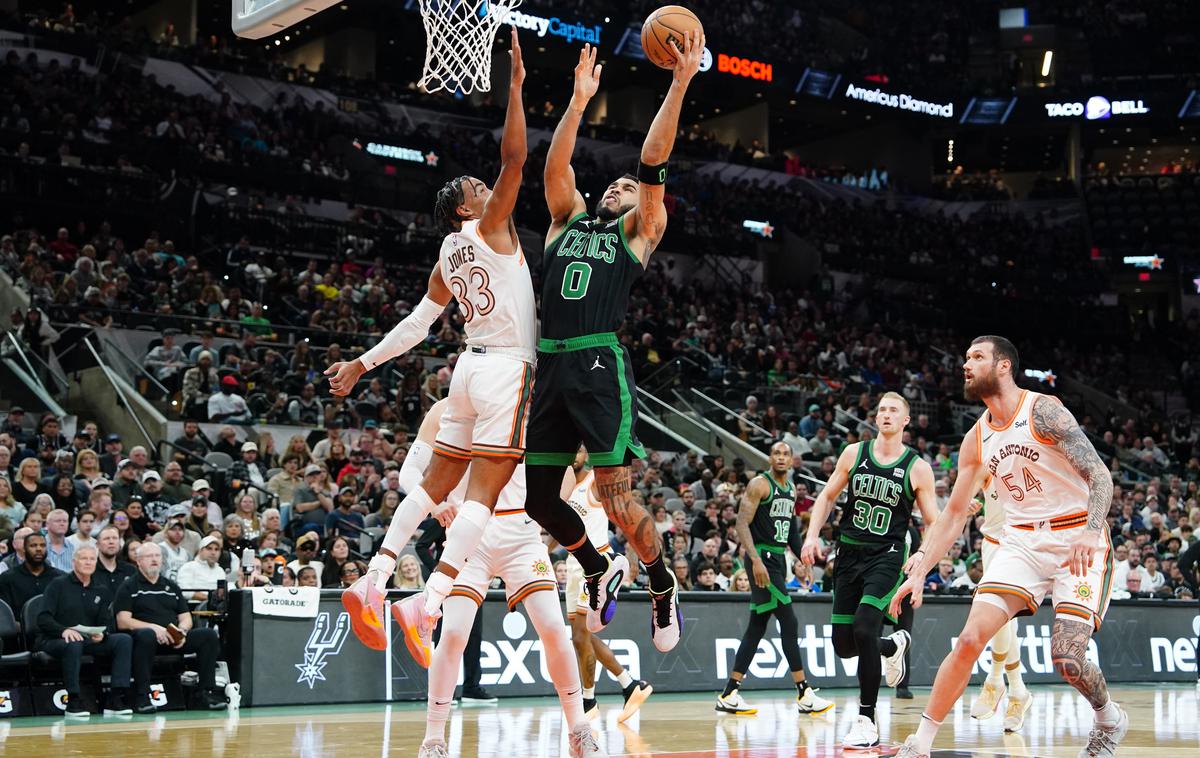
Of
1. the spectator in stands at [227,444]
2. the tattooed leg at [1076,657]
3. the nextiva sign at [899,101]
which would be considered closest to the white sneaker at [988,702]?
the tattooed leg at [1076,657]

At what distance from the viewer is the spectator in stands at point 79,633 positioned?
11.1 metres

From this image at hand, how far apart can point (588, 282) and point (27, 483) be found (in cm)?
978

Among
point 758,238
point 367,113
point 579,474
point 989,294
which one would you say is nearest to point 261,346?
point 579,474

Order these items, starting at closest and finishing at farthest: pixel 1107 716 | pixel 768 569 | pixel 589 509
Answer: pixel 1107 716, pixel 589 509, pixel 768 569

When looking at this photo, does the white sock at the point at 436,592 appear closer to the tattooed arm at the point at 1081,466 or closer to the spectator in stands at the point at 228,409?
the tattooed arm at the point at 1081,466

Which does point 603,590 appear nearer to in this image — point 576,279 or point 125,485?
point 576,279

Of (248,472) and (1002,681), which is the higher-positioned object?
(248,472)

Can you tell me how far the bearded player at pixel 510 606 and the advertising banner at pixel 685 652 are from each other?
5.10 m

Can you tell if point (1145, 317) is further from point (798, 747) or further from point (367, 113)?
point (798, 747)

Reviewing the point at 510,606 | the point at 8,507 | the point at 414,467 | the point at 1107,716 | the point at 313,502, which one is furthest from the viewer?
the point at 313,502

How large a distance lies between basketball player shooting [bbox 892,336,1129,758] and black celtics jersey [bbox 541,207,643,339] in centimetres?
232

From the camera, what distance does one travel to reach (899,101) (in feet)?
154

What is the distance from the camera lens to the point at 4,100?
27172 mm

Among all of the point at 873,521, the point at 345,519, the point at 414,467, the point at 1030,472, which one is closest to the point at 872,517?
the point at 873,521
